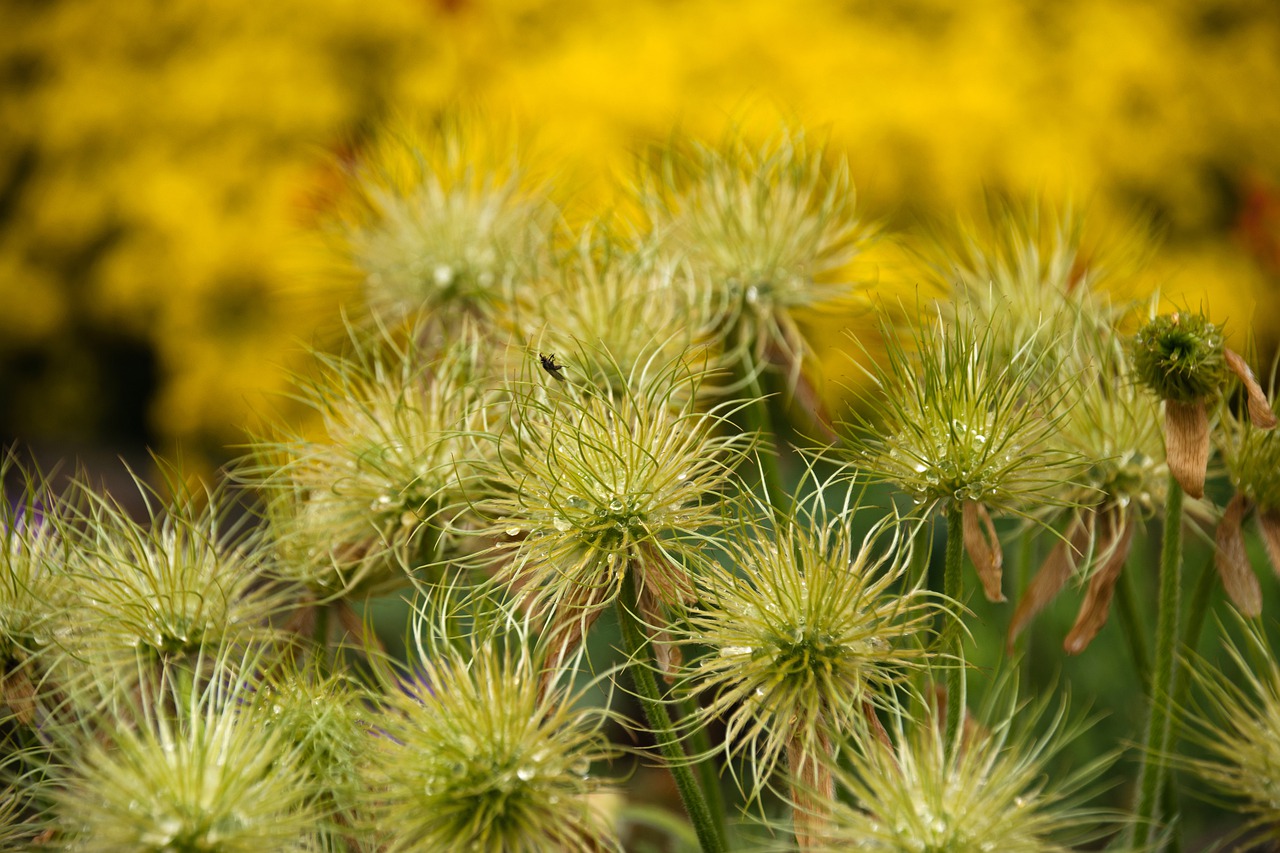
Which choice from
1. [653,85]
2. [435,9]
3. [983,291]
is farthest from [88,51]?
[983,291]

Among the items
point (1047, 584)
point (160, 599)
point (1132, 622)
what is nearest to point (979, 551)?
point (1047, 584)

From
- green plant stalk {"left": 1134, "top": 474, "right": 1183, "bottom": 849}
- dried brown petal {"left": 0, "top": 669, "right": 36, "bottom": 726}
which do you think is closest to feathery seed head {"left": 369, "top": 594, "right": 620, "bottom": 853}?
dried brown petal {"left": 0, "top": 669, "right": 36, "bottom": 726}

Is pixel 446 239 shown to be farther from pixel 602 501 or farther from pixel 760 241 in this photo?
pixel 602 501

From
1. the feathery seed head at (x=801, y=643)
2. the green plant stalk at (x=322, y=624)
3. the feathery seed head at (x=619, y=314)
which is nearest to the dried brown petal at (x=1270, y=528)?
the feathery seed head at (x=801, y=643)

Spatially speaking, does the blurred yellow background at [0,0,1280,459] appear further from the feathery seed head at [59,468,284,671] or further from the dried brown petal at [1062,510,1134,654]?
the dried brown petal at [1062,510,1134,654]

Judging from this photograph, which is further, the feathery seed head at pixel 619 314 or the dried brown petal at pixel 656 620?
the feathery seed head at pixel 619 314

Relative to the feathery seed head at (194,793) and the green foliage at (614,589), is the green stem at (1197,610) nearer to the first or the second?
the green foliage at (614,589)
